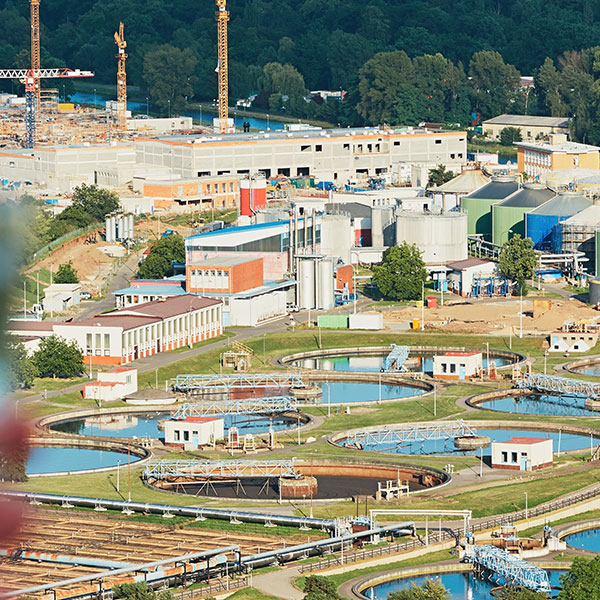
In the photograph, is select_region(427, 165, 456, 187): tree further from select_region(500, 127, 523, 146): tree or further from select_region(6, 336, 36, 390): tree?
select_region(6, 336, 36, 390): tree

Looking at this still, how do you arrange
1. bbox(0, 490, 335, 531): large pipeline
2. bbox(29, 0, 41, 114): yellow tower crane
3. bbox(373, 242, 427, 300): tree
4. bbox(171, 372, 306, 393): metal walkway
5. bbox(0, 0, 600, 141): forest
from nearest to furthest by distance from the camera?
bbox(0, 490, 335, 531): large pipeline, bbox(171, 372, 306, 393): metal walkway, bbox(373, 242, 427, 300): tree, bbox(29, 0, 41, 114): yellow tower crane, bbox(0, 0, 600, 141): forest

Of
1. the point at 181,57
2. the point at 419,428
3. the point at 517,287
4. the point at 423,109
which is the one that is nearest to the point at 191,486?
the point at 419,428

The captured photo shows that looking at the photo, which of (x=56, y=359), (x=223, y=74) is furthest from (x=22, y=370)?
(x=223, y=74)

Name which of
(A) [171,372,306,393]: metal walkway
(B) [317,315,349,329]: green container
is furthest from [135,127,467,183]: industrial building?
(A) [171,372,306,393]: metal walkway

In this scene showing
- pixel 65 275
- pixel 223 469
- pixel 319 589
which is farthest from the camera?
pixel 65 275

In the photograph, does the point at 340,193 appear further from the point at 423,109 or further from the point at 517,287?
the point at 423,109

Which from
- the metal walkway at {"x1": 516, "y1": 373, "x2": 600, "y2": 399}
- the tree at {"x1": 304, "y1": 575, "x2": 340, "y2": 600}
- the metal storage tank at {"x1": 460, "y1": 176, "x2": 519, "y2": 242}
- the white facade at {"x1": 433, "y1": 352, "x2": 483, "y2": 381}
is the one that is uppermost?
the metal storage tank at {"x1": 460, "y1": 176, "x2": 519, "y2": 242}

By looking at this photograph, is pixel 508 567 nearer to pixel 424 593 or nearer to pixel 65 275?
pixel 424 593
